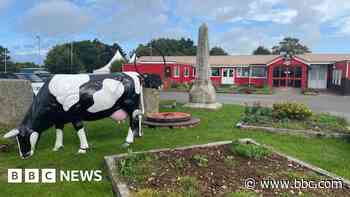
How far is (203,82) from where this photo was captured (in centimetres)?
1270

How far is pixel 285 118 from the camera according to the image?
882 cm

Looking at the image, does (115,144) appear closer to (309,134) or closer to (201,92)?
(309,134)

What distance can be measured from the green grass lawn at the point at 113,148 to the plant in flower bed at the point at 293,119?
73 centimetres

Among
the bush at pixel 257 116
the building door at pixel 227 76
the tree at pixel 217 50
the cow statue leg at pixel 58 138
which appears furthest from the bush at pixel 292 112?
the tree at pixel 217 50

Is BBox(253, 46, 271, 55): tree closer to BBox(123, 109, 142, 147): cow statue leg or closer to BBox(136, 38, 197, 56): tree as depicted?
BBox(136, 38, 197, 56): tree

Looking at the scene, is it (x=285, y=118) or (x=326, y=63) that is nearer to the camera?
(x=285, y=118)

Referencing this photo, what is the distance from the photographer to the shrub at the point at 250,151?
4.85 metres

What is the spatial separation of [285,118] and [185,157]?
528 cm

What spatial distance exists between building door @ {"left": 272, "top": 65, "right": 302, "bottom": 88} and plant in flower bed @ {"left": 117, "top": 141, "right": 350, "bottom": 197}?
1034 inches

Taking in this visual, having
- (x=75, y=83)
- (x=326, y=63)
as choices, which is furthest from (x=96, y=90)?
(x=326, y=63)

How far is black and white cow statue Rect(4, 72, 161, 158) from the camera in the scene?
504cm

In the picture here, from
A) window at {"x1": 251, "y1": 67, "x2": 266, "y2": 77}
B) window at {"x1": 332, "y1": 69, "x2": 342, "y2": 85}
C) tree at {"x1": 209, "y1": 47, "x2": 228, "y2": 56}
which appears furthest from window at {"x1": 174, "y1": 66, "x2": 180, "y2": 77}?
tree at {"x1": 209, "y1": 47, "x2": 228, "y2": 56}

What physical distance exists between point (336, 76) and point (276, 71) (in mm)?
5597

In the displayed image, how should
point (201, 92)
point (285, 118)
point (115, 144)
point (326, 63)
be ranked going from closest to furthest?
point (115, 144) → point (285, 118) → point (201, 92) → point (326, 63)
